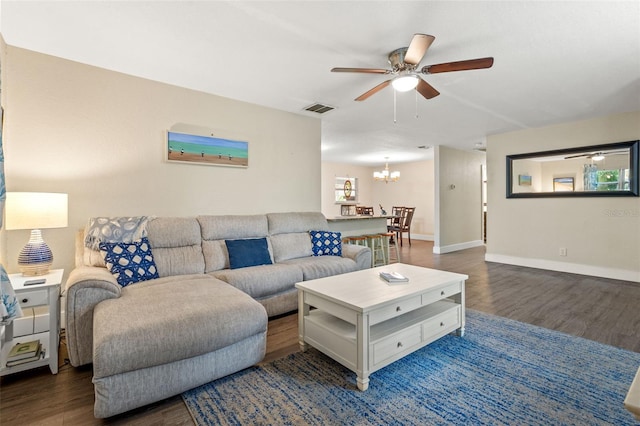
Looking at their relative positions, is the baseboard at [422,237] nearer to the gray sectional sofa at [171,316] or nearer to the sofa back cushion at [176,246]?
the gray sectional sofa at [171,316]

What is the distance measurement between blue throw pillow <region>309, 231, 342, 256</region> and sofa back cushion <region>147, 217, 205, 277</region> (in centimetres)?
132

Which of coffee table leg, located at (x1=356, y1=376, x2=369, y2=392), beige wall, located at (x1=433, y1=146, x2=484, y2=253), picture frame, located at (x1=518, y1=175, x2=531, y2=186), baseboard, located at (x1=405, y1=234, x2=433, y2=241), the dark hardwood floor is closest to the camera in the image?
the dark hardwood floor

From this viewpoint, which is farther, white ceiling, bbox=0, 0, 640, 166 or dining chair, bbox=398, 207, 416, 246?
dining chair, bbox=398, 207, 416, 246

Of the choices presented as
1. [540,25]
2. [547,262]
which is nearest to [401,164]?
[547,262]

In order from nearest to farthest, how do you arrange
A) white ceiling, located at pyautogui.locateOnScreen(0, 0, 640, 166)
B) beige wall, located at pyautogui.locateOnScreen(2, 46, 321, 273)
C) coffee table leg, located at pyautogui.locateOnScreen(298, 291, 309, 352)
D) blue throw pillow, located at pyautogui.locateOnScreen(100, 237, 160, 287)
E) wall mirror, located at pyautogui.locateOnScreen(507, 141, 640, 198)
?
white ceiling, located at pyautogui.locateOnScreen(0, 0, 640, 166) → coffee table leg, located at pyautogui.locateOnScreen(298, 291, 309, 352) → blue throw pillow, located at pyautogui.locateOnScreen(100, 237, 160, 287) → beige wall, located at pyautogui.locateOnScreen(2, 46, 321, 273) → wall mirror, located at pyautogui.locateOnScreen(507, 141, 640, 198)

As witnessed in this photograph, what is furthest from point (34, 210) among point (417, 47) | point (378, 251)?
point (378, 251)

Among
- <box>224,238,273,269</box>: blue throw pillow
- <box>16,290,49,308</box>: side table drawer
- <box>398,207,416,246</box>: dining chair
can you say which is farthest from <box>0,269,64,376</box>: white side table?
<box>398,207,416,246</box>: dining chair

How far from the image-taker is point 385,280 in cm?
228

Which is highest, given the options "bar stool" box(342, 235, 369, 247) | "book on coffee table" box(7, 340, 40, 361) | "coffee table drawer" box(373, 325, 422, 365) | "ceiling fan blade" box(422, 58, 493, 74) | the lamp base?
"ceiling fan blade" box(422, 58, 493, 74)

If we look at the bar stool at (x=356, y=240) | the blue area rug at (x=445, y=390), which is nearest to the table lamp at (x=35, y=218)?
the blue area rug at (x=445, y=390)

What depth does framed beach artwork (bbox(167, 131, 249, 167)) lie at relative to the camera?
3145 mm

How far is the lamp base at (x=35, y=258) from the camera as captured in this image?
2.06 m

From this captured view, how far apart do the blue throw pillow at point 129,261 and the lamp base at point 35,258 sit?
1.09 feet

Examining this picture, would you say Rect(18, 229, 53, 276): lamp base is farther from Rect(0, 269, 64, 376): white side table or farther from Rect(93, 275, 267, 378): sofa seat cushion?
Rect(93, 275, 267, 378): sofa seat cushion
